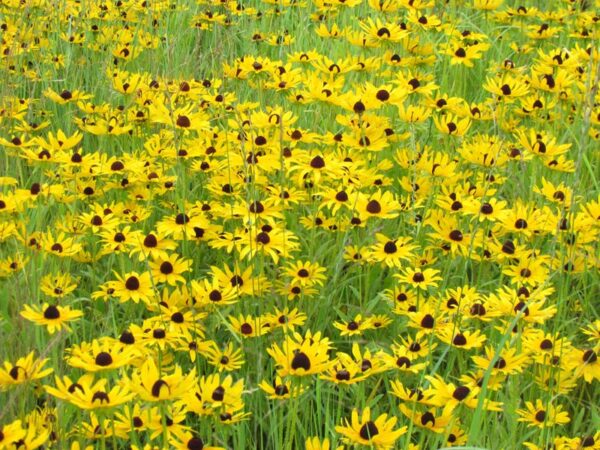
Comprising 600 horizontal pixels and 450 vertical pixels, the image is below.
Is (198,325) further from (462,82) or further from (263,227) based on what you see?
(462,82)

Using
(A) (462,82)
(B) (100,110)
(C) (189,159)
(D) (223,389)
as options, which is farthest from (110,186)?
(A) (462,82)

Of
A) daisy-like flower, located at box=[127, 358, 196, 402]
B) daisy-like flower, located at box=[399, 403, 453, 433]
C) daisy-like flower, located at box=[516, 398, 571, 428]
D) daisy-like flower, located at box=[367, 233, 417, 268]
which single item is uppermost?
daisy-like flower, located at box=[127, 358, 196, 402]

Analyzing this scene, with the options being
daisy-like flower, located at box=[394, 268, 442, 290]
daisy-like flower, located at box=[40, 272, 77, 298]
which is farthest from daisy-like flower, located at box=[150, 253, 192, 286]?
daisy-like flower, located at box=[394, 268, 442, 290]

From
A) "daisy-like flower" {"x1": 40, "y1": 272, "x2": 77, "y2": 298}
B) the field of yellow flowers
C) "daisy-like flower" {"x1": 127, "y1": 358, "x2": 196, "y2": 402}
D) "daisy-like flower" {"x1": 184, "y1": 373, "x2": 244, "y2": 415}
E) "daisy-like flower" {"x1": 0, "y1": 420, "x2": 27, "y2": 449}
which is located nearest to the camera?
"daisy-like flower" {"x1": 0, "y1": 420, "x2": 27, "y2": 449}

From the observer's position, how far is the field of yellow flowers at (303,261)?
5.91ft

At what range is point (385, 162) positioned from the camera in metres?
2.98

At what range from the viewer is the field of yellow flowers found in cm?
180

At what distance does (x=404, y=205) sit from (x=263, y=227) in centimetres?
53

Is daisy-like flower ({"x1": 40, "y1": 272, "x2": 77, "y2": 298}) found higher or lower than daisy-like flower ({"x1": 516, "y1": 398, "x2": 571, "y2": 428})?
higher

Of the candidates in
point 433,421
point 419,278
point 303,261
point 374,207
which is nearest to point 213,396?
point 433,421

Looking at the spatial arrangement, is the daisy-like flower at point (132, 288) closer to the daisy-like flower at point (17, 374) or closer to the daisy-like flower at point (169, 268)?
the daisy-like flower at point (169, 268)

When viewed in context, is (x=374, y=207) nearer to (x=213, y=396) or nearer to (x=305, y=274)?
A: (x=305, y=274)

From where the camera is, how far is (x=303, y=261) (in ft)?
8.96

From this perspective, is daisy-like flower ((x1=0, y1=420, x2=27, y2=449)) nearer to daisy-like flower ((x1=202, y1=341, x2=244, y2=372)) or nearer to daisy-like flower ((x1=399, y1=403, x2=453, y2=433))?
daisy-like flower ((x1=202, y1=341, x2=244, y2=372))
